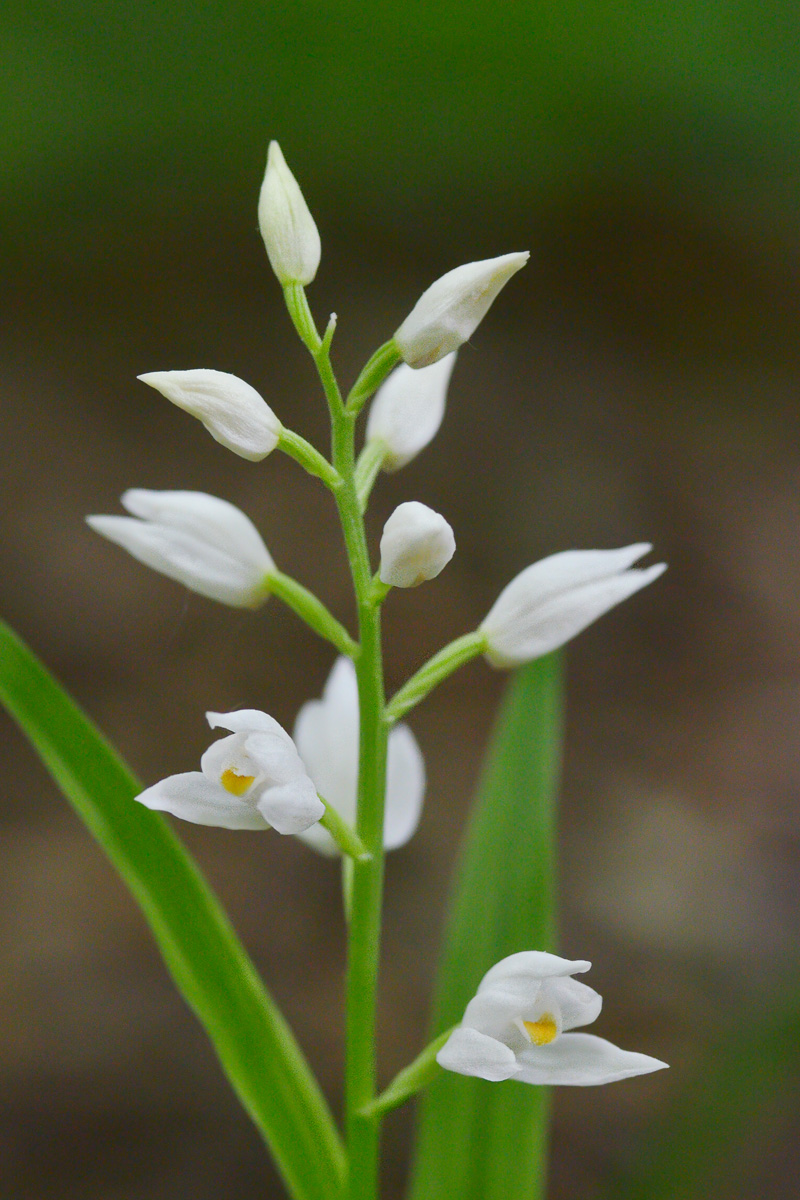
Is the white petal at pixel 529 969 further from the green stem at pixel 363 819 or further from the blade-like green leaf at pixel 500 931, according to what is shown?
the blade-like green leaf at pixel 500 931

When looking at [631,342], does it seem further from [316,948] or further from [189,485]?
[316,948]

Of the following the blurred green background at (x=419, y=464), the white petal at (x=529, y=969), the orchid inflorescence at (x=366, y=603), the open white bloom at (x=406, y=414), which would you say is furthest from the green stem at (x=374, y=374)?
the blurred green background at (x=419, y=464)

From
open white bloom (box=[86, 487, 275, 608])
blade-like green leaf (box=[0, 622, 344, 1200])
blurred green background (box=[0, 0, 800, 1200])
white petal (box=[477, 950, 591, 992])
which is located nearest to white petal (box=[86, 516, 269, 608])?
open white bloom (box=[86, 487, 275, 608])

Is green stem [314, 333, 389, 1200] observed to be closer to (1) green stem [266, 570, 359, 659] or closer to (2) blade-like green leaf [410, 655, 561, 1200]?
(1) green stem [266, 570, 359, 659]

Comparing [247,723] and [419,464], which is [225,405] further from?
[419,464]

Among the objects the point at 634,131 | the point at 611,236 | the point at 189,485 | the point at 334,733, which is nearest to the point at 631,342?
the point at 611,236
